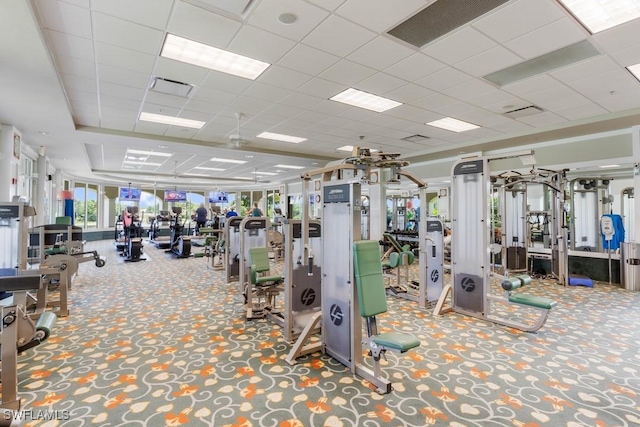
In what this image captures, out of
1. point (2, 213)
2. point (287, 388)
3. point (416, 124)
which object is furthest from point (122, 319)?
point (416, 124)

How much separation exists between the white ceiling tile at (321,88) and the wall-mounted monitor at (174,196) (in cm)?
1614

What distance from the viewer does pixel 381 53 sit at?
404 cm

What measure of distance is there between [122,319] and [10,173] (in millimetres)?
4346

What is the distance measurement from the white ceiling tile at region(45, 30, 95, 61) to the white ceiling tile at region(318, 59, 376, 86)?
9.60ft

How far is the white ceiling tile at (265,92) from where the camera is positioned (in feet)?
16.8

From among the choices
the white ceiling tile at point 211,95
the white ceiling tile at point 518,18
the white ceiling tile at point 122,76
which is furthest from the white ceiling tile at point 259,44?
the white ceiling tile at point 518,18

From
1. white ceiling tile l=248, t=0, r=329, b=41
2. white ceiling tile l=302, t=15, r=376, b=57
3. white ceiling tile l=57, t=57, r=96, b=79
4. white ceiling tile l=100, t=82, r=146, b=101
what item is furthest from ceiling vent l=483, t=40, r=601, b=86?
white ceiling tile l=57, t=57, r=96, b=79

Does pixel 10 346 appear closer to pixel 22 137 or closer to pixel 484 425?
pixel 484 425

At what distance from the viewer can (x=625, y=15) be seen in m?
3.29

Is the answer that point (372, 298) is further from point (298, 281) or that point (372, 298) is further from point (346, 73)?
point (346, 73)

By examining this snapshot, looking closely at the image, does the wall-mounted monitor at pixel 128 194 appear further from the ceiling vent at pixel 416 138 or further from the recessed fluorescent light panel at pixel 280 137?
the ceiling vent at pixel 416 138

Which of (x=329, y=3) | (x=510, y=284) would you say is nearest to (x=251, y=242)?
(x=329, y=3)

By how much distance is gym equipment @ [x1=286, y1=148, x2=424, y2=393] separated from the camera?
2.86 metres

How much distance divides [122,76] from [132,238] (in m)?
7.68
